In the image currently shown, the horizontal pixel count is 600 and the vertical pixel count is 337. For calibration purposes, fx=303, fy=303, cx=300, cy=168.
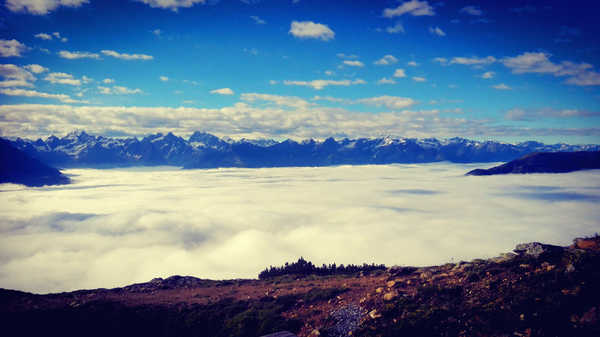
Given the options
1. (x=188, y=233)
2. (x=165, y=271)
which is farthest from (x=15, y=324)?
(x=188, y=233)

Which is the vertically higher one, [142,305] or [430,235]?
[142,305]

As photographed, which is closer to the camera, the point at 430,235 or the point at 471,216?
the point at 430,235

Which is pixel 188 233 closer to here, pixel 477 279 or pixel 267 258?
pixel 267 258

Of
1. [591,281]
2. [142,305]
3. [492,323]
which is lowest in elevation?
[142,305]

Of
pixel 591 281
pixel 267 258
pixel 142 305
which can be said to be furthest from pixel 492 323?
Result: pixel 267 258

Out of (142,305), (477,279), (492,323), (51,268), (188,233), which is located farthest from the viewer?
(188,233)

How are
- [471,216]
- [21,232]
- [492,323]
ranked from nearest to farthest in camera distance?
[492,323], [21,232], [471,216]
